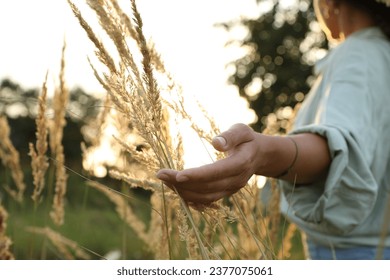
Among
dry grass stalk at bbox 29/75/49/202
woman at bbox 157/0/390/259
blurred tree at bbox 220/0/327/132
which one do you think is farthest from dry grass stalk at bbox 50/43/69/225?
blurred tree at bbox 220/0/327/132

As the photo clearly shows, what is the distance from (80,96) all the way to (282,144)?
35.1m

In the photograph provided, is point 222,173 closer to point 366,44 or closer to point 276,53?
point 366,44

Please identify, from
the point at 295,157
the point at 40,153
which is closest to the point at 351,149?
the point at 295,157

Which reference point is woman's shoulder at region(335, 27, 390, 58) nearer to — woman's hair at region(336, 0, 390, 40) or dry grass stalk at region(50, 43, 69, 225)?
woman's hair at region(336, 0, 390, 40)

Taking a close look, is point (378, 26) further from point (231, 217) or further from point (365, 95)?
point (231, 217)

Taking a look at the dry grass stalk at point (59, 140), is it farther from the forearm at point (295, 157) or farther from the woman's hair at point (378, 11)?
the woman's hair at point (378, 11)

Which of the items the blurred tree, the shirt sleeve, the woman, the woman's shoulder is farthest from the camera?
the blurred tree

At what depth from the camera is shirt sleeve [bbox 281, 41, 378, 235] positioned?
150 centimetres

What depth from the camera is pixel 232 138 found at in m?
1.07

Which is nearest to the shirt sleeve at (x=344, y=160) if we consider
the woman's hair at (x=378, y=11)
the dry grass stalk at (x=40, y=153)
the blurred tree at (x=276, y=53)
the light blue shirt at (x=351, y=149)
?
the light blue shirt at (x=351, y=149)

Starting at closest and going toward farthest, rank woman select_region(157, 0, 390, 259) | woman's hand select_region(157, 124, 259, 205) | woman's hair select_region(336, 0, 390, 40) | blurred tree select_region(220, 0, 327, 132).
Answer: woman's hand select_region(157, 124, 259, 205) < woman select_region(157, 0, 390, 259) < woman's hair select_region(336, 0, 390, 40) < blurred tree select_region(220, 0, 327, 132)

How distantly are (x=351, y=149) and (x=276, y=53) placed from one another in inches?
705

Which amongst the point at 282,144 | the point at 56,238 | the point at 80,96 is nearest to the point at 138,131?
the point at 282,144
